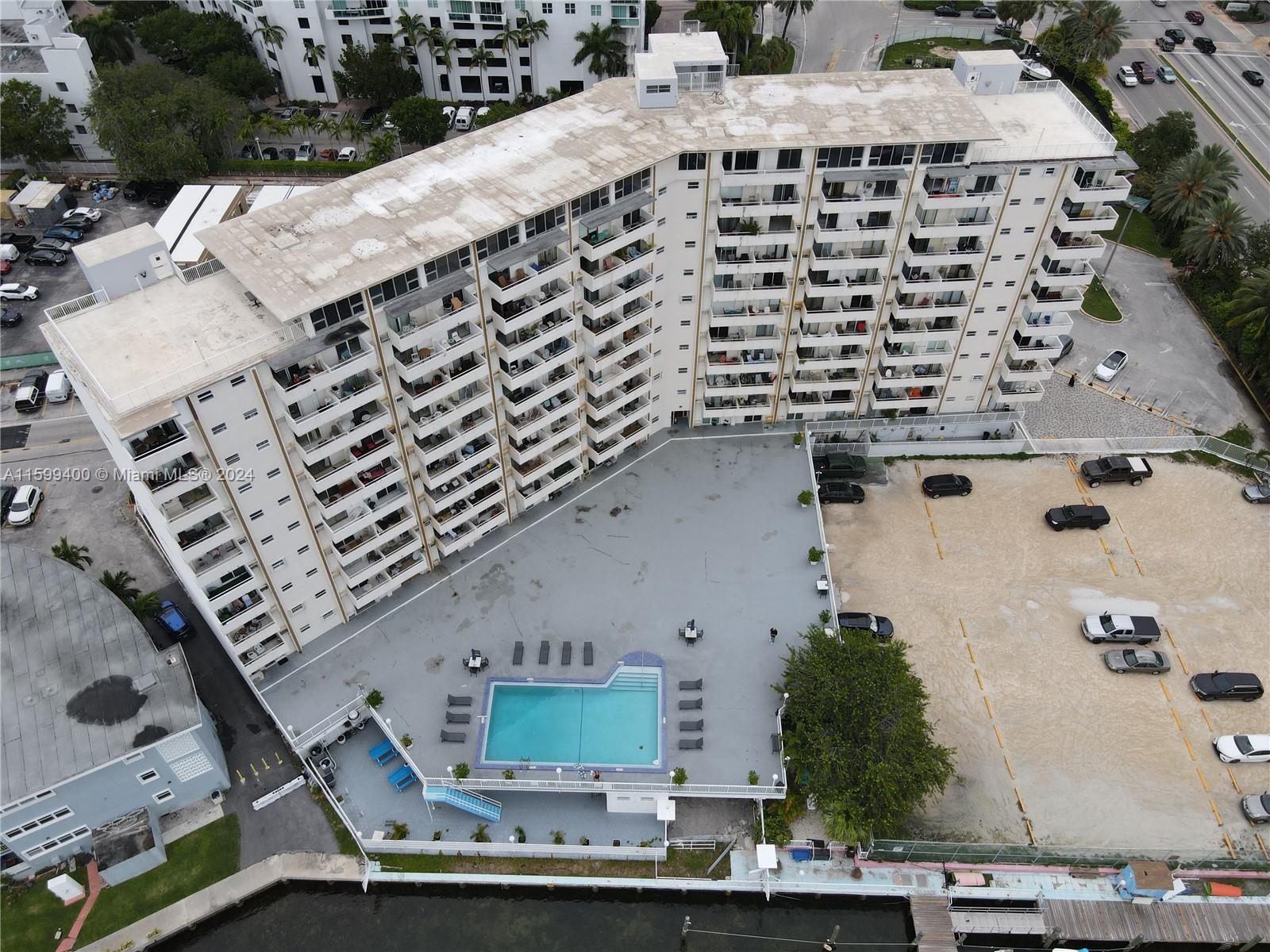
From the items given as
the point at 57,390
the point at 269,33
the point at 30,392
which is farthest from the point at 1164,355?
the point at 269,33

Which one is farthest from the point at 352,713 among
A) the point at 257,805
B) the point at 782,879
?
the point at 782,879

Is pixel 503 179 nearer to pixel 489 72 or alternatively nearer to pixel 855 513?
pixel 855 513

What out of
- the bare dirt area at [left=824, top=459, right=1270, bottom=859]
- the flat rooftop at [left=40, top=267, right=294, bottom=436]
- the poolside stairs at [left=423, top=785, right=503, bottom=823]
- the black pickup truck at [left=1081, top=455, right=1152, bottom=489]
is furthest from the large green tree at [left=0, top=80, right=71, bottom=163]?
the black pickup truck at [left=1081, top=455, right=1152, bottom=489]

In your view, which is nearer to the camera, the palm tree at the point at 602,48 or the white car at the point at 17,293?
the white car at the point at 17,293

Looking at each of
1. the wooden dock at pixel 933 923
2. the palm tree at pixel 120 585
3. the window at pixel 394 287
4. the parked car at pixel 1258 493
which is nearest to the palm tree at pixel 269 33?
the palm tree at pixel 120 585

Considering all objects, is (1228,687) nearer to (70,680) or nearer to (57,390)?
(70,680)

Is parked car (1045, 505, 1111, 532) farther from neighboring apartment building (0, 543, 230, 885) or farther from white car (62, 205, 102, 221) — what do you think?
white car (62, 205, 102, 221)

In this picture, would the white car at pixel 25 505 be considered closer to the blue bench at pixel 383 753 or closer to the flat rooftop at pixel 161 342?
the flat rooftop at pixel 161 342
